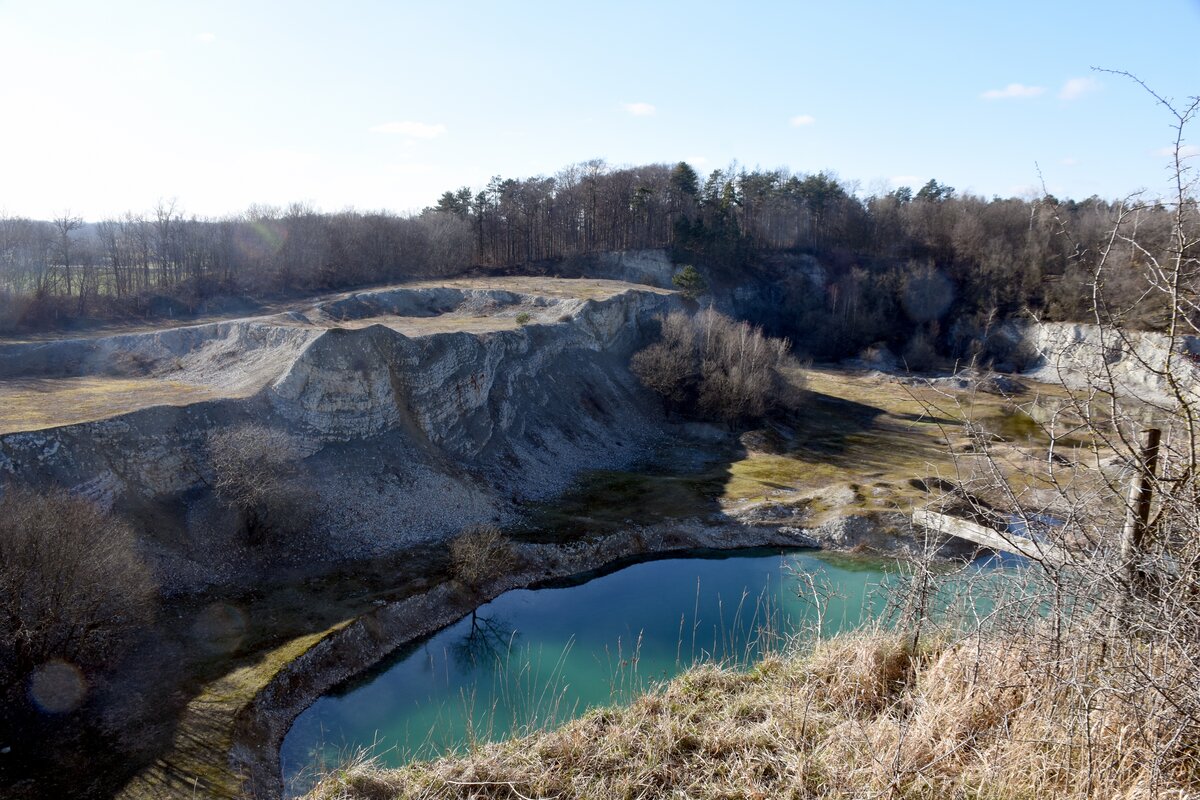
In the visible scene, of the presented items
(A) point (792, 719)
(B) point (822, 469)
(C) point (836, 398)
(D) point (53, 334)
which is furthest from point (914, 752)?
(C) point (836, 398)

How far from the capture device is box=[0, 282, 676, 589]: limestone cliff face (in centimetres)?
2214

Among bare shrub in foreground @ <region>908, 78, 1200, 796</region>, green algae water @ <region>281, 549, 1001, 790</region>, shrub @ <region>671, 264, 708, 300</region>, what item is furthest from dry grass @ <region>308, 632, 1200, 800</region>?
shrub @ <region>671, 264, 708, 300</region>

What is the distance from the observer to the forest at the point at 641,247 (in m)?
43.6

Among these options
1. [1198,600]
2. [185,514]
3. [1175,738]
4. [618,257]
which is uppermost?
[618,257]

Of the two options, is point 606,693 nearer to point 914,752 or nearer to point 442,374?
point 914,752

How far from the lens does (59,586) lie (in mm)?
15859

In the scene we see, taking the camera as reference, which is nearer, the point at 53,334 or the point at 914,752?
the point at 914,752

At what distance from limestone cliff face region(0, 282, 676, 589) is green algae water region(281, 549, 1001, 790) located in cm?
579

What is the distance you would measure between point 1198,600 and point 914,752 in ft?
7.07

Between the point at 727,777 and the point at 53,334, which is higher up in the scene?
the point at 53,334

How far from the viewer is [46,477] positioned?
2030 centimetres

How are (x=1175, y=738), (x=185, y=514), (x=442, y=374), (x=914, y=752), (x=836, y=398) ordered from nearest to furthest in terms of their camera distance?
Result: (x=1175, y=738) < (x=914, y=752) < (x=185, y=514) < (x=442, y=374) < (x=836, y=398)

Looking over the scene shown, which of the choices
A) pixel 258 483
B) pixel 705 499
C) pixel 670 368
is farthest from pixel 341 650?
pixel 670 368

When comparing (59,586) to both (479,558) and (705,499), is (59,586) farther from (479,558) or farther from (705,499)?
(705,499)
